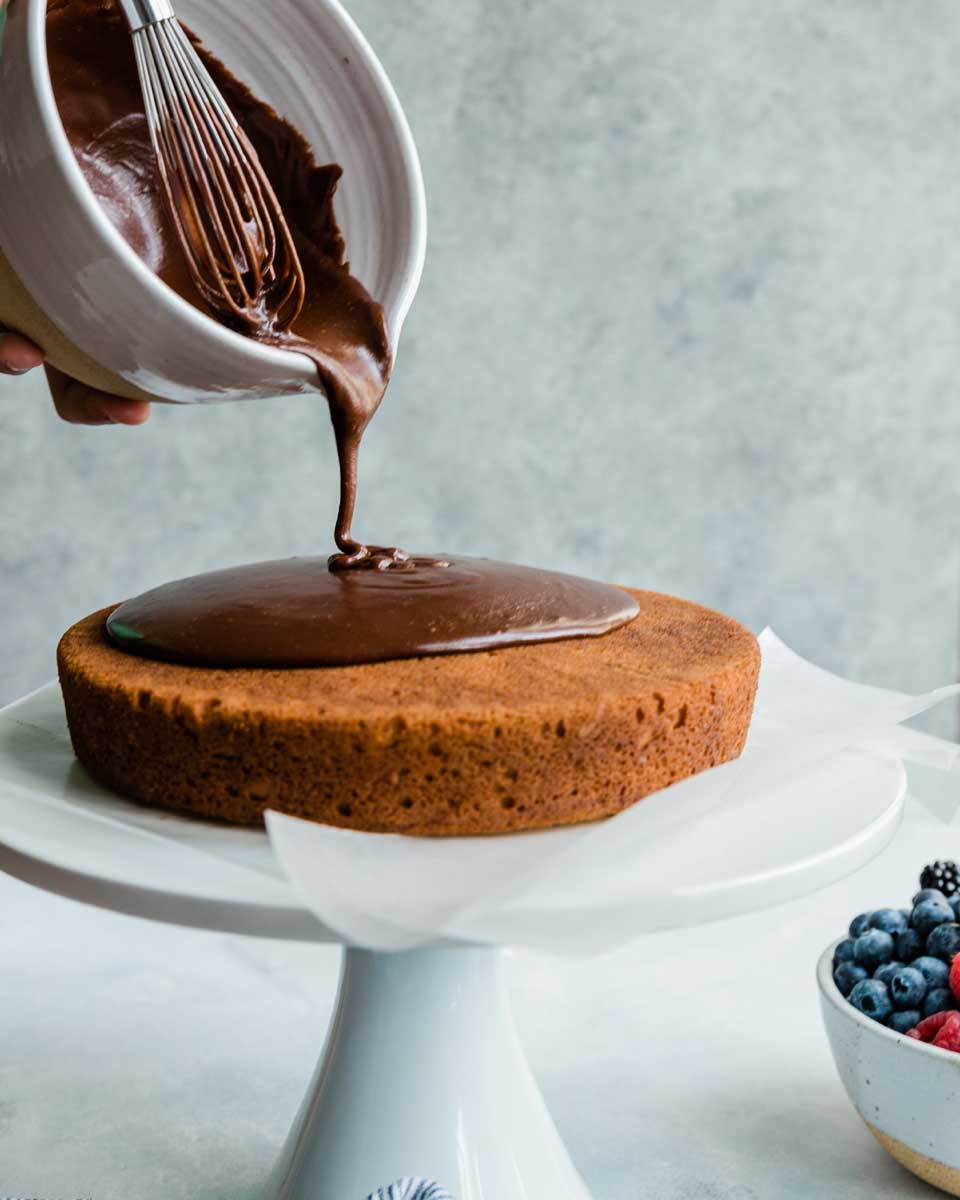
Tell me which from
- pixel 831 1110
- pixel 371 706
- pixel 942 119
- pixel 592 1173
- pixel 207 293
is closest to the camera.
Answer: pixel 371 706

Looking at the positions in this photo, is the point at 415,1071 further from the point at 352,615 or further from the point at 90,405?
the point at 90,405

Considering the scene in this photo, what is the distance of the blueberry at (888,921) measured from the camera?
132 centimetres

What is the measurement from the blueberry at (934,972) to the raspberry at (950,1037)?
58mm

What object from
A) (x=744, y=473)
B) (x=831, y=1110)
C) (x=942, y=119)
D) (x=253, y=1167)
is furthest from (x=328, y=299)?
(x=942, y=119)

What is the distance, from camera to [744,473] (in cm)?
262

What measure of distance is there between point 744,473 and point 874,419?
277 millimetres

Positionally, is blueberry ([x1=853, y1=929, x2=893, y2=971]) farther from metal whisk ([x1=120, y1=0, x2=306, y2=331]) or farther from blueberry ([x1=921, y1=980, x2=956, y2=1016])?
metal whisk ([x1=120, y1=0, x2=306, y2=331])

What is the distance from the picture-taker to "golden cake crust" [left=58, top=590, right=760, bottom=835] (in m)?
0.90

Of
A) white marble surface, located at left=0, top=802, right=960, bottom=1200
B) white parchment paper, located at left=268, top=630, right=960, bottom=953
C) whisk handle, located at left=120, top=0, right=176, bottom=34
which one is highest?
whisk handle, located at left=120, top=0, right=176, bottom=34

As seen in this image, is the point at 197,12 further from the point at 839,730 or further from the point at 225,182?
the point at 839,730

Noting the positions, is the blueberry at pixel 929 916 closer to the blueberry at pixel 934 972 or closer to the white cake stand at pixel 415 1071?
the blueberry at pixel 934 972

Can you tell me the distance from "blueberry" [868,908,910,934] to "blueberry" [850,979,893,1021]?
0.23ft

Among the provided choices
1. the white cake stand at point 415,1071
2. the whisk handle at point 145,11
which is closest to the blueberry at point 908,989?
the white cake stand at point 415,1071

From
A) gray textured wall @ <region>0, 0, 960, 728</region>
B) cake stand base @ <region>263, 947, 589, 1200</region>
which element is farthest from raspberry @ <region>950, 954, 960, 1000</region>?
gray textured wall @ <region>0, 0, 960, 728</region>
